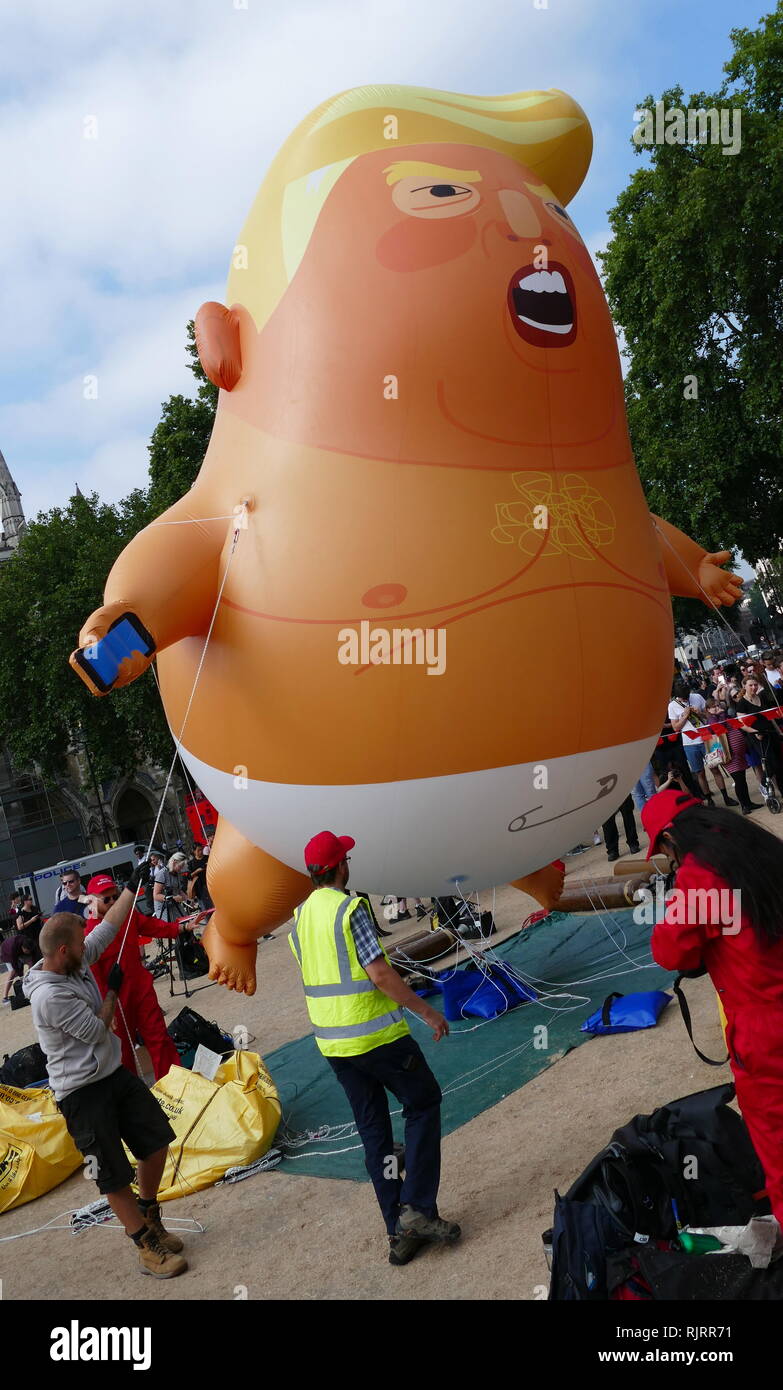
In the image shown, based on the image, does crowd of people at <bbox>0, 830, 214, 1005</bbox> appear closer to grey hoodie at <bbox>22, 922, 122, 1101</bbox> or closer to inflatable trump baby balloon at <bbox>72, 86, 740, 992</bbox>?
grey hoodie at <bbox>22, 922, 122, 1101</bbox>

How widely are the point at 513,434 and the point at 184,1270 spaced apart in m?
4.26

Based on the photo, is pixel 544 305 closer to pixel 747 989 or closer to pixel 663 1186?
pixel 747 989

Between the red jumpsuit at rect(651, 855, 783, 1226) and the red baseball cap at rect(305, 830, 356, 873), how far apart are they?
1.42 m

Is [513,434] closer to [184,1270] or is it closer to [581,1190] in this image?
[581,1190]

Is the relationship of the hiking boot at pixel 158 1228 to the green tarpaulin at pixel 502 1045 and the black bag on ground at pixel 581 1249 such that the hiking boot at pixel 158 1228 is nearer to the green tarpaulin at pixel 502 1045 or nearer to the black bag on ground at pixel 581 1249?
the green tarpaulin at pixel 502 1045

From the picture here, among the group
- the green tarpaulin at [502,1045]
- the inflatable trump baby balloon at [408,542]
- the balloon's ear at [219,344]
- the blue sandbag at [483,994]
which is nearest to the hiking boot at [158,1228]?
the green tarpaulin at [502,1045]

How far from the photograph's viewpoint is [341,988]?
409cm

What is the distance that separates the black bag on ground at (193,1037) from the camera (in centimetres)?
763

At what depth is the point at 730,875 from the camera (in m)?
3.13

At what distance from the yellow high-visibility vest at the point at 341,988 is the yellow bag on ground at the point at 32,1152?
122 inches

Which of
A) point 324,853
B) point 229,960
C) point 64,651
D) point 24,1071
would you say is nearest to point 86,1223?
point 229,960

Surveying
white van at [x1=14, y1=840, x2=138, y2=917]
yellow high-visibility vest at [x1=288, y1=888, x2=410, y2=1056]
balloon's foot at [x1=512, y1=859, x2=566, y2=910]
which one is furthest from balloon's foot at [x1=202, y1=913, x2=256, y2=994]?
white van at [x1=14, y1=840, x2=138, y2=917]

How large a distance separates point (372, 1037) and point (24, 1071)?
533 centimetres
